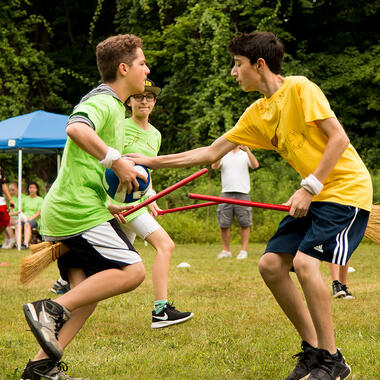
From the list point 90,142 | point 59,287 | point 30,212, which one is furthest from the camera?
point 30,212

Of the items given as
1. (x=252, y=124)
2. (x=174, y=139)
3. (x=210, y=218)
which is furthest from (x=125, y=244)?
(x=174, y=139)

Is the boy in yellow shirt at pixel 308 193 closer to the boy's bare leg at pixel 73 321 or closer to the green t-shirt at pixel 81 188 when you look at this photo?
the green t-shirt at pixel 81 188

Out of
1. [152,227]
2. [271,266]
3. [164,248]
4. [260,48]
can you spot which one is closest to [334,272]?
[164,248]

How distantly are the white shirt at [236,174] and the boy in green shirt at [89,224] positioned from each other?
7.18 metres

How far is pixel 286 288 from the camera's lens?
141 inches

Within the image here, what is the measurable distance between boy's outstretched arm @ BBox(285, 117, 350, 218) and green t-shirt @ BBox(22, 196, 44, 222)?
10.8 m

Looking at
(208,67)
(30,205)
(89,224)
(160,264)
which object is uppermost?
(89,224)

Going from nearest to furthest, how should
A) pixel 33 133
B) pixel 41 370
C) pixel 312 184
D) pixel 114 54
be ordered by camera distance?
1. pixel 312 184
2. pixel 41 370
3. pixel 114 54
4. pixel 33 133

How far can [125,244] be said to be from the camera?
340cm

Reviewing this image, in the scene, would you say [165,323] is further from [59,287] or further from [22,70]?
[22,70]

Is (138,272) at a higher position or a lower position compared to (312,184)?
lower

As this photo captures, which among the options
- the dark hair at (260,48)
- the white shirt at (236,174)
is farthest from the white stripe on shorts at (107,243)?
the white shirt at (236,174)

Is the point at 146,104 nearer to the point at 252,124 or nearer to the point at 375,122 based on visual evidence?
the point at 252,124

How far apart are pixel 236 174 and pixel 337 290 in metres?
4.67
